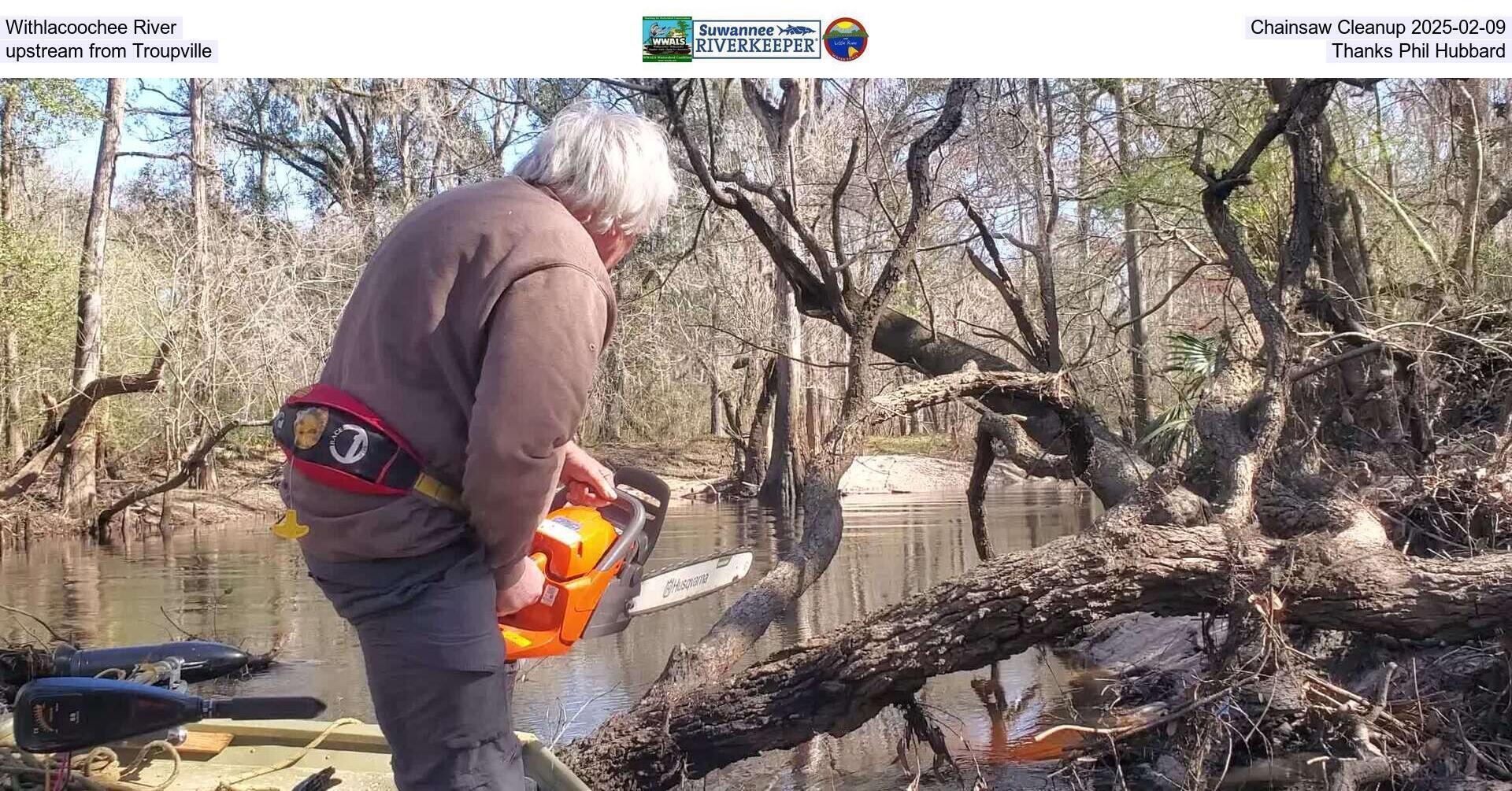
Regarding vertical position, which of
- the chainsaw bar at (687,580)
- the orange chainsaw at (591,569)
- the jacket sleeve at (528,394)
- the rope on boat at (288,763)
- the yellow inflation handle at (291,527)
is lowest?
the rope on boat at (288,763)

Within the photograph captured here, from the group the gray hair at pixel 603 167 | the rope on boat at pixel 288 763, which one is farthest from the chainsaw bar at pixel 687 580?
the rope on boat at pixel 288 763

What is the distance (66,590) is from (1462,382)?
1247 cm

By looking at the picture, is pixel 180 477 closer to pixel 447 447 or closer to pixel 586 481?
pixel 586 481

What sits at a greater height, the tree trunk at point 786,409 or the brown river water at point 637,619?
the tree trunk at point 786,409

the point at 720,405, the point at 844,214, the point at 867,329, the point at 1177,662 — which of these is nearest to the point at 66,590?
the point at 867,329

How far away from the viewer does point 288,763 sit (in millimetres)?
3695

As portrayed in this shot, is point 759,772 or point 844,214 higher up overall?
point 844,214

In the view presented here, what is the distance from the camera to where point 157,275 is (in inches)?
703

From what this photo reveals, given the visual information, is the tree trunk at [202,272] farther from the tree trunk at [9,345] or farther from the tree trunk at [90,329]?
the tree trunk at [9,345]

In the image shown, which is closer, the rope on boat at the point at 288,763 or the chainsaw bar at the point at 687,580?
the chainsaw bar at the point at 687,580

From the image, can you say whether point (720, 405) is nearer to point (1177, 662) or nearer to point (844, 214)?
point (844, 214)

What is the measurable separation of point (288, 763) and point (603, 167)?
230 centimetres

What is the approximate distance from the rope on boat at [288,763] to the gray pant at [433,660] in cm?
136

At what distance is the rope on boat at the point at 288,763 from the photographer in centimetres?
341
